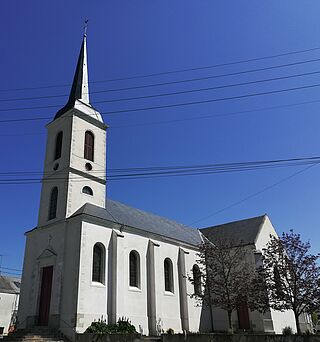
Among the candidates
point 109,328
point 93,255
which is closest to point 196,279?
point 93,255

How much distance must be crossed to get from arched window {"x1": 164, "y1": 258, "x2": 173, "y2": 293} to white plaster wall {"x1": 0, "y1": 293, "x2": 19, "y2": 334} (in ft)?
90.8

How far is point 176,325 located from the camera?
87.8ft

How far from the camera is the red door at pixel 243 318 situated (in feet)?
97.4

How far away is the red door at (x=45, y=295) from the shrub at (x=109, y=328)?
149 inches

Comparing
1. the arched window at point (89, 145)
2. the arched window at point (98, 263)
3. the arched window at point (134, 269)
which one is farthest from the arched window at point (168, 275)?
the arched window at point (89, 145)

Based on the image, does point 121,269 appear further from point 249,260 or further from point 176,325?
point 249,260

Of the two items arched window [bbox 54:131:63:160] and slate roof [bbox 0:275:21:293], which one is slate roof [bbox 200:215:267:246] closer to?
arched window [bbox 54:131:63:160]

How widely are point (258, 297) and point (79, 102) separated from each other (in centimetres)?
2102

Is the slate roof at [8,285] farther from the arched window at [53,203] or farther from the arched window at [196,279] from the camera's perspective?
the arched window at [196,279]

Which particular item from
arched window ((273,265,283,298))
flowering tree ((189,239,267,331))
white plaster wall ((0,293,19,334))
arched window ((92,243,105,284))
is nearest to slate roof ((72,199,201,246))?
arched window ((92,243,105,284))

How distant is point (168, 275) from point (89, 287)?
888cm

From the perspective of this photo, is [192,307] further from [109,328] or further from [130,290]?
[109,328]

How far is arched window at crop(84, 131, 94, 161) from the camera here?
2806 centimetres

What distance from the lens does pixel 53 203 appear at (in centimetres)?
2605
